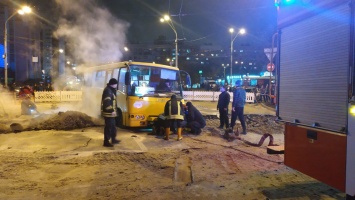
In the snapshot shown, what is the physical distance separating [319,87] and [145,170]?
3807 millimetres

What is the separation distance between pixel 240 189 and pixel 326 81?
7.48 ft

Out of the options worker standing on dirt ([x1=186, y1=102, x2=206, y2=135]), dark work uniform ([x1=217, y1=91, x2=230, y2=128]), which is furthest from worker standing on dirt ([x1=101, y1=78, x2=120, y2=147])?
dark work uniform ([x1=217, y1=91, x2=230, y2=128])

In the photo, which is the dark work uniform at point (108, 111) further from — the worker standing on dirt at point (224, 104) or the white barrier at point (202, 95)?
the white barrier at point (202, 95)

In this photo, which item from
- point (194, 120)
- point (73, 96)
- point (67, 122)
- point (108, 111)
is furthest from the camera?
point (73, 96)

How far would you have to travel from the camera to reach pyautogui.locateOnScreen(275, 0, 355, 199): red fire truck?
3803mm

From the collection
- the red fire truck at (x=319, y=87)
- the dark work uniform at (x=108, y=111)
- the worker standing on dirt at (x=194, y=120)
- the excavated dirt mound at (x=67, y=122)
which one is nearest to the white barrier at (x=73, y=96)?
the excavated dirt mound at (x=67, y=122)

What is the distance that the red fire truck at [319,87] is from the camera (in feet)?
12.5

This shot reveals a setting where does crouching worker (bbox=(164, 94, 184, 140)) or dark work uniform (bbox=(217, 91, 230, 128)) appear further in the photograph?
dark work uniform (bbox=(217, 91, 230, 128))

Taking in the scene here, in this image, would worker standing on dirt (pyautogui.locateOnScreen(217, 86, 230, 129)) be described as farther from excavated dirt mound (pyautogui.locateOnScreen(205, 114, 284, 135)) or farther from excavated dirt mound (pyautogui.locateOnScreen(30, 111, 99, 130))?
excavated dirt mound (pyautogui.locateOnScreen(30, 111, 99, 130))

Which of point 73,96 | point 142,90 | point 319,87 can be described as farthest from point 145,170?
point 73,96

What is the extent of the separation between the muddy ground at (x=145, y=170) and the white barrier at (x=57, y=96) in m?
18.3

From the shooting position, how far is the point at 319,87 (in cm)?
439

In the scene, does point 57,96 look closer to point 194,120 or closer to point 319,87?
point 194,120

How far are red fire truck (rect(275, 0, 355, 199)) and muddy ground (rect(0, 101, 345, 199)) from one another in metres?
0.93
